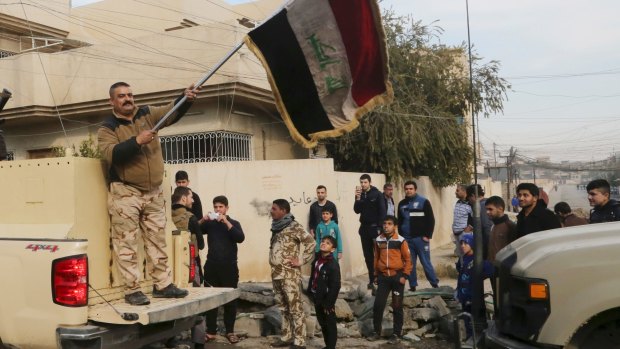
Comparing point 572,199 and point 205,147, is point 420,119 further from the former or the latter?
point 572,199

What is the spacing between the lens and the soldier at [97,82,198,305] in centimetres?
423

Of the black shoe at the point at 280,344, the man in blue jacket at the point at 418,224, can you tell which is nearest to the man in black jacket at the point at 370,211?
the man in blue jacket at the point at 418,224

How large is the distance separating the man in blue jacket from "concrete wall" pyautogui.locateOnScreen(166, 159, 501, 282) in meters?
2.09

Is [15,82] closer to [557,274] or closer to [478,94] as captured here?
[478,94]

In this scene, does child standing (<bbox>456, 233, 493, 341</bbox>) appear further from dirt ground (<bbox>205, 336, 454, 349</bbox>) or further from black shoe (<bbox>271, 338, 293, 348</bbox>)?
black shoe (<bbox>271, 338, 293, 348</bbox>)

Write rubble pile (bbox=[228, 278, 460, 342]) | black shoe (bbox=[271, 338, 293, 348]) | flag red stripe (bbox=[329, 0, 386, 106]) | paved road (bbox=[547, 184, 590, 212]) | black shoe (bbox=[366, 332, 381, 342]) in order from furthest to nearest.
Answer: paved road (bbox=[547, 184, 590, 212])
rubble pile (bbox=[228, 278, 460, 342])
black shoe (bbox=[366, 332, 381, 342])
black shoe (bbox=[271, 338, 293, 348])
flag red stripe (bbox=[329, 0, 386, 106])

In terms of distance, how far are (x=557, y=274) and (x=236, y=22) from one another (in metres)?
10.3

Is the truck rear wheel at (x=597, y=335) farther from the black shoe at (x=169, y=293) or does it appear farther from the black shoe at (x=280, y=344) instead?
the black shoe at (x=280, y=344)

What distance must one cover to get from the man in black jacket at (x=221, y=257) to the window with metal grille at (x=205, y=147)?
5922mm

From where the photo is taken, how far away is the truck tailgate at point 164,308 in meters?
3.87

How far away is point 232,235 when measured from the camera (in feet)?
22.2

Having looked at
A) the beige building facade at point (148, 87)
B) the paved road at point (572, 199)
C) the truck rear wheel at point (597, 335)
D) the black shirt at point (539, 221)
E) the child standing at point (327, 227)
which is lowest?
the paved road at point (572, 199)

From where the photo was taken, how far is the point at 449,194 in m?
19.3

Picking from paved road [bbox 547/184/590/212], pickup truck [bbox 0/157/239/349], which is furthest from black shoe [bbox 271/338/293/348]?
paved road [bbox 547/184/590/212]
